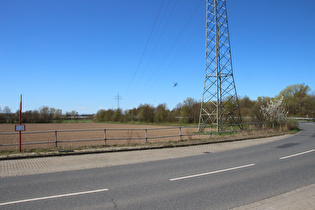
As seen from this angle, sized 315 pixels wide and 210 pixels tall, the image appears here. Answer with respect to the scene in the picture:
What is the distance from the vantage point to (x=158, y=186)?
627cm

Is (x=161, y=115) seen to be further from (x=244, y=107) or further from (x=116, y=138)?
(x=116, y=138)

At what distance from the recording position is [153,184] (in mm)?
6484

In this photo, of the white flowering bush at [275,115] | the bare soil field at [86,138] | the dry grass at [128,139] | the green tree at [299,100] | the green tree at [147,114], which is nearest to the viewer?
the bare soil field at [86,138]

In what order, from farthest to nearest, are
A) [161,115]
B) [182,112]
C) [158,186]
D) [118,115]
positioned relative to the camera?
[118,115], [161,115], [182,112], [158,186]

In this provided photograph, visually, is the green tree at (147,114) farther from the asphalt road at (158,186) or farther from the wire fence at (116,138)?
the asphalt road at (158,186)

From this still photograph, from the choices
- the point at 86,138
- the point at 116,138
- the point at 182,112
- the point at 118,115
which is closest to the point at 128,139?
the point at 116,138

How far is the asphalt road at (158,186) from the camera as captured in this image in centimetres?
500

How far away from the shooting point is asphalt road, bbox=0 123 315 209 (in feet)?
Result: 16.4

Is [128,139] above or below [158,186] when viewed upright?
above

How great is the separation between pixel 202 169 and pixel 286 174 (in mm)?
2699

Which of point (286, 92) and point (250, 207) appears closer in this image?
point (250, 207)

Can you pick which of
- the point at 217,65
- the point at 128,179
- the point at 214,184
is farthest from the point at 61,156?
the point at 217,65

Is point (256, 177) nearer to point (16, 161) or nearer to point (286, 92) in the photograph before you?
point (16, 161)

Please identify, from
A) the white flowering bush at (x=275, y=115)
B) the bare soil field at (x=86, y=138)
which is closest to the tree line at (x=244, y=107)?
the white flowering bush at (x=275, y=115)
